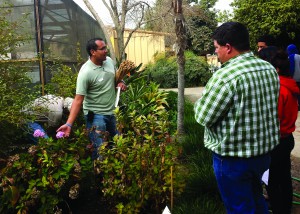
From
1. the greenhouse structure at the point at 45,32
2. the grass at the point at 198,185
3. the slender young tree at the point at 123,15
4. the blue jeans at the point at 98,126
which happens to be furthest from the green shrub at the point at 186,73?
the blue jeans at the point at 98,126

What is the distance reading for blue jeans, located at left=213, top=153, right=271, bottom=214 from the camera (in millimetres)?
2141

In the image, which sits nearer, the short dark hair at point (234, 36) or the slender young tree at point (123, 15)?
the short dark hair at point (234, 36)

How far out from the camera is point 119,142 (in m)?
2.88

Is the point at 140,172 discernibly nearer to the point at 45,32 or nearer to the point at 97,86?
the point at 97,86

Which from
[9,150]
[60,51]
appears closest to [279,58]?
[9,150]

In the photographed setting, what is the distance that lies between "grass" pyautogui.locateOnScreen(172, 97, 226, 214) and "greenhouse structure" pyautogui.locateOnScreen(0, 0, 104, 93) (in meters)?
2.45

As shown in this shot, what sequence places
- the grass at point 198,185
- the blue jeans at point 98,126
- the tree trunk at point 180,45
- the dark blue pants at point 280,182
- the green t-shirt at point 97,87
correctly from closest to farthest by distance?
the dark blue pants at point 280,182
the grass at point 198,185
the blue jeans at point 98,126
the green t-shirt at point 97,87
the tree trunk at point 180,45

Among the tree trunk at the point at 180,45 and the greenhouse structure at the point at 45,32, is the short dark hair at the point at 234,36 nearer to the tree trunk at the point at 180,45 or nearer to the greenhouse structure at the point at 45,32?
the greenhouse structure at the point at 45,32

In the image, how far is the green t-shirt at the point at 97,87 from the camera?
3.71m

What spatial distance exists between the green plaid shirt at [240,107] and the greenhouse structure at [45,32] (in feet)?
10.3

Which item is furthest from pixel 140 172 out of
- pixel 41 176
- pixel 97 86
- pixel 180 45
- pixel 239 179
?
pixel 180 45

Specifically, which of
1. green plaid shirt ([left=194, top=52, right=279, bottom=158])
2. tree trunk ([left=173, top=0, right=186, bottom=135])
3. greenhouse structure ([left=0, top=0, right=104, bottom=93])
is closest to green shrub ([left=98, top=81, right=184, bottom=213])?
green plaid shirt ([left=194, top=52, right=279, bottom=158])

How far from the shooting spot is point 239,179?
2.15 m

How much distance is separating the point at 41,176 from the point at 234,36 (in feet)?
6.58
